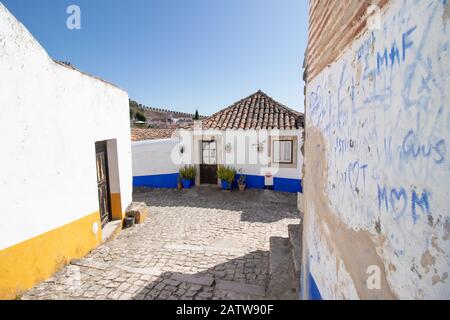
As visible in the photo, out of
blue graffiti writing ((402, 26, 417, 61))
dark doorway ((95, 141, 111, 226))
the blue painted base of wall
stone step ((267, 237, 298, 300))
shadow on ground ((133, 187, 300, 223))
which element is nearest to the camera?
blue graffiti writing ((402, 26, 417, 61))

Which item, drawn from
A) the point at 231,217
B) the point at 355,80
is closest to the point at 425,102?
the point at 355,80

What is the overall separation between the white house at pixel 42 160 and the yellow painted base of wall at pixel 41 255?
1cm

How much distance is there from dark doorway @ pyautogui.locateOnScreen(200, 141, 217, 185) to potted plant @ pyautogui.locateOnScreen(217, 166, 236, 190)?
28.4 inches

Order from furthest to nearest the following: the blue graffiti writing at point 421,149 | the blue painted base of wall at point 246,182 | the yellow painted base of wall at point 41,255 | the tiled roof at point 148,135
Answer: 1. the tiled roof at point 148,135
2. the blue painted base of wall at point 246,182
3. the yellow painted base of wall at point 41,255
4. the blue graffiti writing at point 421,149

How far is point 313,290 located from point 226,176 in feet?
27.7

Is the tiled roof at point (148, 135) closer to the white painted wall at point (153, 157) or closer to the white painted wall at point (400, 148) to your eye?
the white painted wall at point (153, 157)

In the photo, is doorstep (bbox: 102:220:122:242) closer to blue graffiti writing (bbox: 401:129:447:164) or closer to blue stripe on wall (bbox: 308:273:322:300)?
blue stripe on wall (bbox: 308:273:322:300)

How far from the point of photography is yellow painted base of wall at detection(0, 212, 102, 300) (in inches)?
124

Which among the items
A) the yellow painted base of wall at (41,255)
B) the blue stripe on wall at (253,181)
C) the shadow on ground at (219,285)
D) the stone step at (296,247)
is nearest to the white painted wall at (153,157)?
the blue stripe on wall at (253,181)

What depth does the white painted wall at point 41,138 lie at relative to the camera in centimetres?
317

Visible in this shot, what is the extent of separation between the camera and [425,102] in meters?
0.87

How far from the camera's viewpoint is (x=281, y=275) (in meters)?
4.03

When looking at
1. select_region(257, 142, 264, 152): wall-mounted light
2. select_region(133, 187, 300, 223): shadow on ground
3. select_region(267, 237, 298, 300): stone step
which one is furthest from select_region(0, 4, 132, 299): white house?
select_region(257, 142, 264, 152): wall-mounted light

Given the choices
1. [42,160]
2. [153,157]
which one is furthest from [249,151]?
[42,160]
